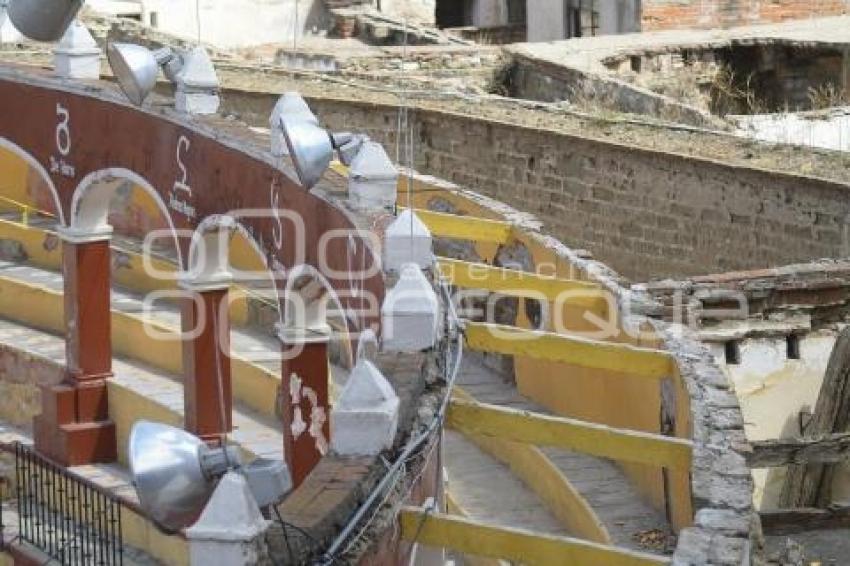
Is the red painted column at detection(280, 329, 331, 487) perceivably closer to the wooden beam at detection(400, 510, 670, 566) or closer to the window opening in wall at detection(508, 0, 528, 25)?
the wooden beam at detection(400, 510, 670, 566)

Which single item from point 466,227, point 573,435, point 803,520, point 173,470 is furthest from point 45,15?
point 466,227

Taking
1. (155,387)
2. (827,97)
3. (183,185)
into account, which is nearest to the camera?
(183,185)

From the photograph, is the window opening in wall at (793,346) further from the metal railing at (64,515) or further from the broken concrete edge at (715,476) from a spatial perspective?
the metal railing at (64,515)

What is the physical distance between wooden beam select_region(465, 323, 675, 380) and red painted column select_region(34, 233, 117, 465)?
25.8ft

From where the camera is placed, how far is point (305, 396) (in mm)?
22219

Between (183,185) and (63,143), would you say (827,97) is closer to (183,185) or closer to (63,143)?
(63,143)

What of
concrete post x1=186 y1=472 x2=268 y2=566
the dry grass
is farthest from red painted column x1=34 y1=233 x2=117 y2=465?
concrete post x1=186 y1=472 x2=268 y2=566

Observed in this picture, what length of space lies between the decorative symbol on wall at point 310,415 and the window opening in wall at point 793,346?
3.78 m

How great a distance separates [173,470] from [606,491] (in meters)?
7.67

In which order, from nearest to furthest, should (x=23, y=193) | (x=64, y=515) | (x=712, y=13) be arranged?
(x=64, y=515) < (x=23, y=193) < (x=712, y=13)

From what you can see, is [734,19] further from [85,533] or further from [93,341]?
[85,533]

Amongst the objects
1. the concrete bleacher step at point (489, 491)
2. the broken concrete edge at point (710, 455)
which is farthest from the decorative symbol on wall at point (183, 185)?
the broken concrete edge at point (710, 455)

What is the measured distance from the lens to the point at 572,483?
19.6 metres

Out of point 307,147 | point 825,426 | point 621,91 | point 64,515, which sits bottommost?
point 64,515
